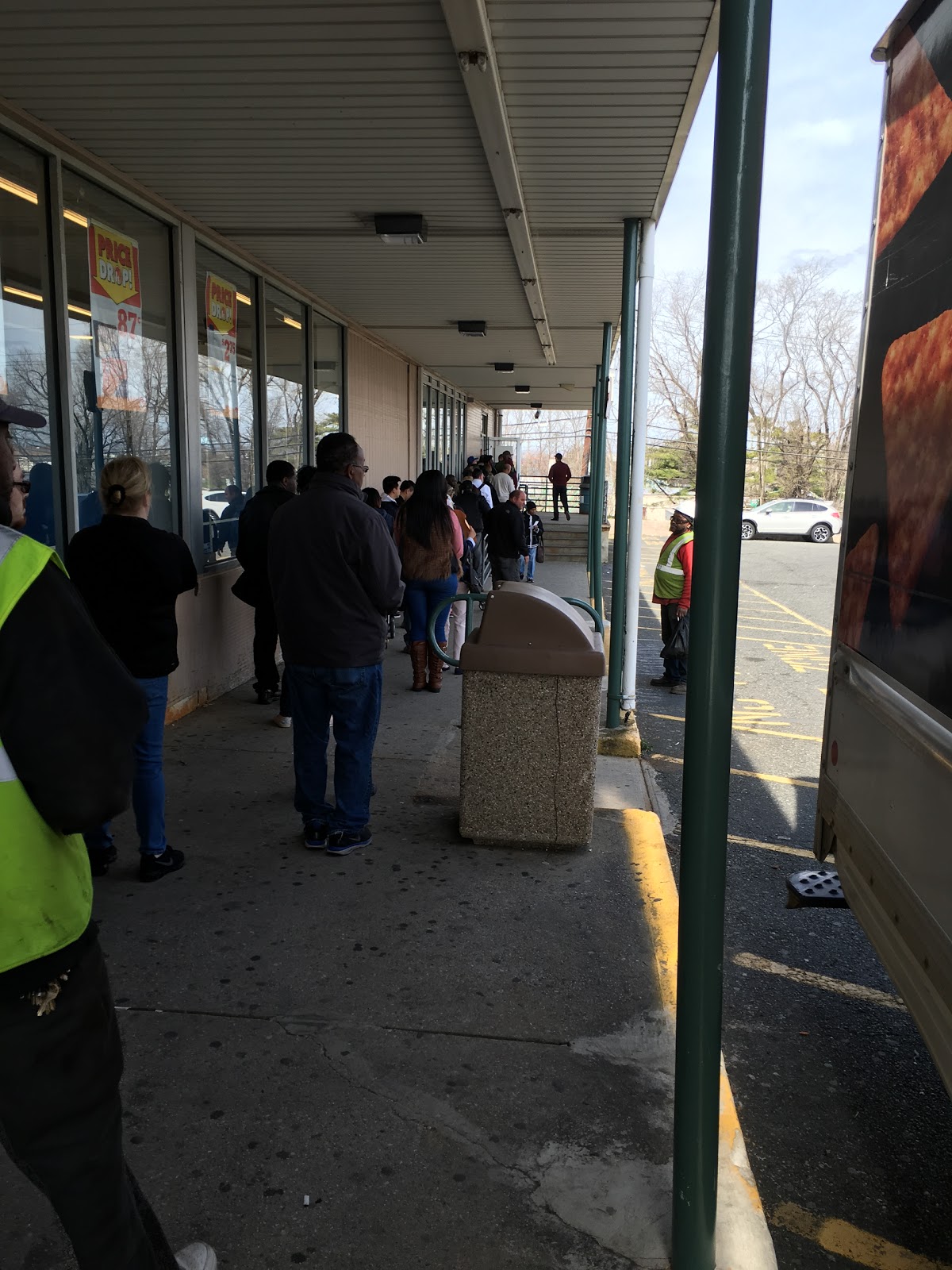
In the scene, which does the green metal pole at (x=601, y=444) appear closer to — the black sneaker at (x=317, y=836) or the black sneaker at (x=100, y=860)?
the black sneaker at (x=317, y=836)

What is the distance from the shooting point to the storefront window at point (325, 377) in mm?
10570

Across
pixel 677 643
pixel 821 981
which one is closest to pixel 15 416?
pixel 821 981

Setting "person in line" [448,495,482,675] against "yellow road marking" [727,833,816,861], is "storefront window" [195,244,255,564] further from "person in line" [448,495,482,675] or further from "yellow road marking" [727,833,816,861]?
"yellow road marking" [727,833,816,861]

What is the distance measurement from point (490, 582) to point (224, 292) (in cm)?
881

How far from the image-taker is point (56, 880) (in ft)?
5.50

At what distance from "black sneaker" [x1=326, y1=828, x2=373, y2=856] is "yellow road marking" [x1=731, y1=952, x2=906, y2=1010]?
1.74m

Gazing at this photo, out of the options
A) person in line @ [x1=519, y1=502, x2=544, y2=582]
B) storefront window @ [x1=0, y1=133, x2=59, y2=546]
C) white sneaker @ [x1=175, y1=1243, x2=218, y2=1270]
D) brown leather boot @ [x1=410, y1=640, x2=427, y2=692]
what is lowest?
white sneaker @ [x1=175, y1=1243, x2=218, y2=1270]

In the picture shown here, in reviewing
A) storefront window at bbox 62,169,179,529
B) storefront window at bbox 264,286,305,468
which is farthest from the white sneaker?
storefront window at bbox 264,286,305,468

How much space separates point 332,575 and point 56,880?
111 inches

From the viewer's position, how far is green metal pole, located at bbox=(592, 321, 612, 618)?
1282 cm

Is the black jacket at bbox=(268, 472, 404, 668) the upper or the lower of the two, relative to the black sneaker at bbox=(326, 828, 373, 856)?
upper

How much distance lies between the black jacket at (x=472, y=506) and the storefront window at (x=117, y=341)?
5.17 metres

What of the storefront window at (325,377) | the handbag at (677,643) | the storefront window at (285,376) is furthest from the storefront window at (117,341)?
the handbag at (677,643)

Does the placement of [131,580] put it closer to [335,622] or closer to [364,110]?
[335,622]
